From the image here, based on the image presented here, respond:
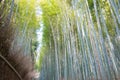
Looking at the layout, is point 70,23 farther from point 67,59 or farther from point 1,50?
point 1,50

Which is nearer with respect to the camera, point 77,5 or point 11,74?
point 11,74

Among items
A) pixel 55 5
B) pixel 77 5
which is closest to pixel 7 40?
pixel 77 5

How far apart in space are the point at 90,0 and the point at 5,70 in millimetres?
6538

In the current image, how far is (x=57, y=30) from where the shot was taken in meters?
8.95

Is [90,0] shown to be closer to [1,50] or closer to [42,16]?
[42,16]

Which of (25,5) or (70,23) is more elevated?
(25,5)

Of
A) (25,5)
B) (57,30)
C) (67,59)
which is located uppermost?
(25,5)

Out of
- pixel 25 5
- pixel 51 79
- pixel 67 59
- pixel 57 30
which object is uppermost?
pixel 25 5

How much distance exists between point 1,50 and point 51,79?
9.26m

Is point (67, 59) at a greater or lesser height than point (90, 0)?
lesser

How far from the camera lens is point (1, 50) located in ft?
3.35

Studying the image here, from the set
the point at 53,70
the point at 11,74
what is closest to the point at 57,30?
the point at 53,70

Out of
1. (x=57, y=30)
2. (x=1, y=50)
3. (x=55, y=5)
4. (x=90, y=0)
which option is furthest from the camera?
(x=57, y=30)

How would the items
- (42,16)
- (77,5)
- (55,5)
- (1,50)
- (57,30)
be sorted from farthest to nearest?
1. (42,16)
2. (57,30)
3. (55,5)
4. (77,5)
5. (1,50)
